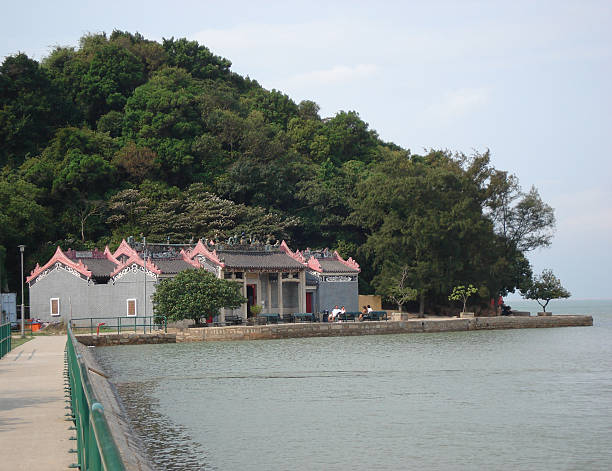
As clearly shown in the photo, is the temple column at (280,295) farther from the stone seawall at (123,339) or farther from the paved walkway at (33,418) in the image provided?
the paved walkway at (33,418)

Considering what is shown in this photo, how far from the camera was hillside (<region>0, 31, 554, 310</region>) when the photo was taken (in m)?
57.3

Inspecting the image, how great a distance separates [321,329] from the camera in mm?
46781

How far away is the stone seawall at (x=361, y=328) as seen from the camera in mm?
42750

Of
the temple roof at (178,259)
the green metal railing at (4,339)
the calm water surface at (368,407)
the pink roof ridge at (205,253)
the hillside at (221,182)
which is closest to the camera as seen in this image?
the calm water surface at (368,407)

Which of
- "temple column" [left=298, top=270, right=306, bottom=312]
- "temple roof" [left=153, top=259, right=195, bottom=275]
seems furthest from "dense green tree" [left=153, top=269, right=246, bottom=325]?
"temple column" [left=298, top=270, right=306, bottom=312]

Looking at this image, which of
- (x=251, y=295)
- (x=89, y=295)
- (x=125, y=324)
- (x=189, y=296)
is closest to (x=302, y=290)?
(x=251, y=295)

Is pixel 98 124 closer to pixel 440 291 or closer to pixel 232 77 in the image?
pixel 232 77

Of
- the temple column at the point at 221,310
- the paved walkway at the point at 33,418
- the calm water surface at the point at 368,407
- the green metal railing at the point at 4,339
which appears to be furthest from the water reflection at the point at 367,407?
the temple column at the point at 221,310

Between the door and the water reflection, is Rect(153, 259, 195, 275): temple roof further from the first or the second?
the door

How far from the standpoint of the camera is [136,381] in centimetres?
2586

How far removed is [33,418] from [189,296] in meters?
29.8

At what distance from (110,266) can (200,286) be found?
27.8ft

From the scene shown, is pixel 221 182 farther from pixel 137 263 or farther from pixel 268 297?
pixel 137 263

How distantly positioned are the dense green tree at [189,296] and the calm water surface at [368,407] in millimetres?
4765
